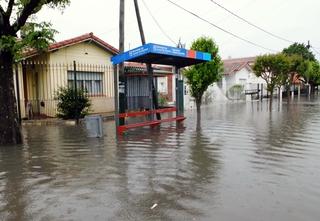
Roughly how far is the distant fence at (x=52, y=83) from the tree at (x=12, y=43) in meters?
6.49

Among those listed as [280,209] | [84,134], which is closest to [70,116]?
[84,134]

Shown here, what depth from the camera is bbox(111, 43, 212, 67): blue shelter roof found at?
34.6 feet

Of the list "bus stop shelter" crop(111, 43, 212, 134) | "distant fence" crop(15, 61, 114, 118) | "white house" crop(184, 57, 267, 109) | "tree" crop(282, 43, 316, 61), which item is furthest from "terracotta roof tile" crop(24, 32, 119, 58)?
"tree" crop(282, 43, 316, 61)

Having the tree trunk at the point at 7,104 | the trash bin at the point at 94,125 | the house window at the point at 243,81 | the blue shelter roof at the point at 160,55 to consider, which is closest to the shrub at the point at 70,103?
the blue shelter roof at the point at 160,55

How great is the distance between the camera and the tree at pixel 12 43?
893cm

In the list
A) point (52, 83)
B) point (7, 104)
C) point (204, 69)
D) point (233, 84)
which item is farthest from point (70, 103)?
point (233, 84)

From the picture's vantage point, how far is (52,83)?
55.9 ft

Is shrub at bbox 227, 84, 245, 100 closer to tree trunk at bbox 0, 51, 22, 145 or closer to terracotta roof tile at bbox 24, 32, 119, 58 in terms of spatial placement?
terracotta roof tile at bbox 24, 32, 119, 58

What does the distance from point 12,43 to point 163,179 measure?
18.8 ft

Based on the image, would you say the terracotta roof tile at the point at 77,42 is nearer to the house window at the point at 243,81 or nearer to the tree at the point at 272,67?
the tree at the point at 272,67

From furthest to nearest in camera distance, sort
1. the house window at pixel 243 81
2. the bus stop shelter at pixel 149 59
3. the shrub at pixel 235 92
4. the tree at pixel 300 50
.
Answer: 1. the tree at pixel 300 50
2. the house window at pixel 243 81
3. the shrub at pixel 235 92
4. the bus stop shelter at pixel 149 59

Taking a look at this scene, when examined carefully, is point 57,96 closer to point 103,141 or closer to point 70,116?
point 70,116

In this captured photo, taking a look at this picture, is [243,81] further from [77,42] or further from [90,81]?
[77,42]

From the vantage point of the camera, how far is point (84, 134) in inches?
460
